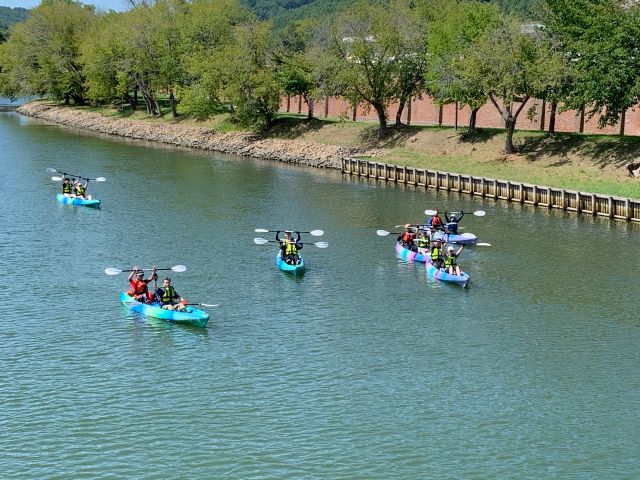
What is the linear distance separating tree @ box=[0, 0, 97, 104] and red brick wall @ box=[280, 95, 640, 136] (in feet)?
156

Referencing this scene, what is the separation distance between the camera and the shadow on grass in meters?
76.6

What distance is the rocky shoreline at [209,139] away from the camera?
100 meters

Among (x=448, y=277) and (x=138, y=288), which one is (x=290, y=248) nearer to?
(x=448, y=277)

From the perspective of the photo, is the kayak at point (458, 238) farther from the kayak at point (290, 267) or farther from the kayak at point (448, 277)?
the kayak at point (290, 267)

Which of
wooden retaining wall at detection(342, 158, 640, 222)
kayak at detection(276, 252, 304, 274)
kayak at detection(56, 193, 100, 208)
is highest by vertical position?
wooden retaining wall at detection(342, 158, 640, 222)

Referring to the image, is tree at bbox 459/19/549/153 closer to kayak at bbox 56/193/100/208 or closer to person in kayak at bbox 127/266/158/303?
kayak at bbox 56/193/100/208

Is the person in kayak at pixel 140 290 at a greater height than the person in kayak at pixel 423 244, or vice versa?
the person in kayak at pixel 423 244

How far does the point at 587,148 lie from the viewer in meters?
80.8

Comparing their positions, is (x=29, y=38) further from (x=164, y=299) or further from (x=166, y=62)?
(x=164, y=299)

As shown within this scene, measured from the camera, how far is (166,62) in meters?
125

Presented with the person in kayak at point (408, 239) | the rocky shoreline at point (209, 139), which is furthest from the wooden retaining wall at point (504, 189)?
the person in kayak at point (408, 239)

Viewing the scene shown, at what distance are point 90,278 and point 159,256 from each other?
Answer: 5740 millimetres

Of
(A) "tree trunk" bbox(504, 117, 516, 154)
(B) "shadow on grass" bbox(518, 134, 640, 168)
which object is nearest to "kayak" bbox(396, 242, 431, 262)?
(B) "shadow on grass" bbox(518, 134, 640, 168)

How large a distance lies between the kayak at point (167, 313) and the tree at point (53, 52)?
11484 cm
